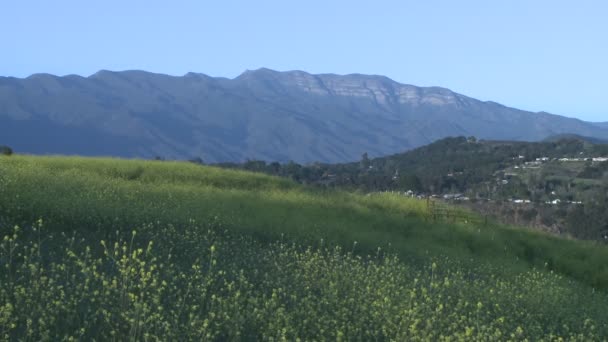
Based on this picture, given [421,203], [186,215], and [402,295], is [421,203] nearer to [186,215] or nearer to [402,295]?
[186,215]

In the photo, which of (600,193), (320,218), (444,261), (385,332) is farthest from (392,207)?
(600,193)

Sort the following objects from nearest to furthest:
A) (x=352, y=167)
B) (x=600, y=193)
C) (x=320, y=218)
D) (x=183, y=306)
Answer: (x=183, y=306)
(x=320, y=218)
(x=600, y=193)
(x=352, y=167)

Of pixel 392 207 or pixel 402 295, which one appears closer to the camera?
pixel 402 295

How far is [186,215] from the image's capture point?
19531mm

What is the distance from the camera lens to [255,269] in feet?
43.6

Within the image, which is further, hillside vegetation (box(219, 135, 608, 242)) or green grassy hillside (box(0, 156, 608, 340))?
hillside vegetation (box(219, 135, 608, 242))

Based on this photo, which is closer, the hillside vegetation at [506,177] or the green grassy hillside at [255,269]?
the green grassy hillside at [255,269]

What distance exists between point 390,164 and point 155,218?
120 m

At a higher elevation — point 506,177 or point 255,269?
point 506,177

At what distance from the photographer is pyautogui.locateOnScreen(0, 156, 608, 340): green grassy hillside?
9.93 m

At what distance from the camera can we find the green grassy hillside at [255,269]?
993 cm

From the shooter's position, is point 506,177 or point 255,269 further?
point 506,177

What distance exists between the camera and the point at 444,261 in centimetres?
2062

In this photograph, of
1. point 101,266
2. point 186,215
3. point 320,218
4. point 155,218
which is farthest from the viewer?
point 320,218
